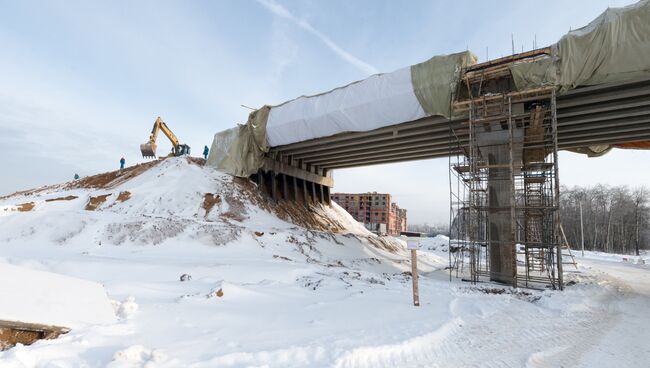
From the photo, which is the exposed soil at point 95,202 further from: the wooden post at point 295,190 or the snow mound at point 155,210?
the wooden post at point 295,190

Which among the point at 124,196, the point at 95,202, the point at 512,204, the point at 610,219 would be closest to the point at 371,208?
the point at 610,219

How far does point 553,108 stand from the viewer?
35.7ft

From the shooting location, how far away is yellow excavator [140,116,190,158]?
2683 cm

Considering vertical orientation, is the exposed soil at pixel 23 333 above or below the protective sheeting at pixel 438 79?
below

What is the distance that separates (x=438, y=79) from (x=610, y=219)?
53791 millimetres

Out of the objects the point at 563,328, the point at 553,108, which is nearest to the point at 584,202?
the point at 553,108

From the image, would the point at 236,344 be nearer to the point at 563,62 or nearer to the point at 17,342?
the point at 17,342

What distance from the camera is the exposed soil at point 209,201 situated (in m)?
17.7

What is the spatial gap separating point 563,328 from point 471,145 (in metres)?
7.00

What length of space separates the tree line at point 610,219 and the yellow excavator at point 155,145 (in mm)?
51677

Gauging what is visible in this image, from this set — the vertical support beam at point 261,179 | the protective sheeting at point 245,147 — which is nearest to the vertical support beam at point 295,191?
the vertical support beam at point 261,179

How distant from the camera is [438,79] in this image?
1300 centimetres

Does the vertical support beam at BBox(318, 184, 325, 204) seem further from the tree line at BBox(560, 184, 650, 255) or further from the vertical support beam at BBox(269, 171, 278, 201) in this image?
the tree line at BBox(560, 184, 650, 255)

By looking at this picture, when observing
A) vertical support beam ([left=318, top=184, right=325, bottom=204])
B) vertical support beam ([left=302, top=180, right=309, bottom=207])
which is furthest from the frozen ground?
vertical support beam ([left=318, top=184, right=325, bottom=204])
